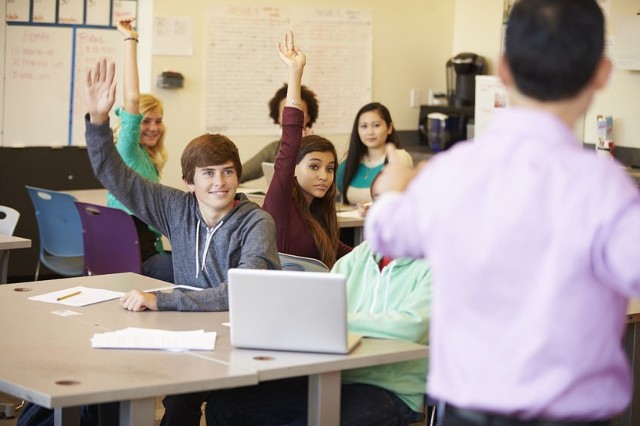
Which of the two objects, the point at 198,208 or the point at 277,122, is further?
the point at 277,122

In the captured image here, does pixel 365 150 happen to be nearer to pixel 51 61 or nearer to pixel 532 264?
pixel 51 61

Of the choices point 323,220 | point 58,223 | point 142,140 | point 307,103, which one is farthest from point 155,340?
point 307,103

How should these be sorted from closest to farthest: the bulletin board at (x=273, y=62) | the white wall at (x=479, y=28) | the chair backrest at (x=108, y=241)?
the chair backrest at (x=108, y=241) → the bulletin board at (x=273, y=62) → the white wall at (x=479, y=28)

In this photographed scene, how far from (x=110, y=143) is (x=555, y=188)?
2016 millimetres

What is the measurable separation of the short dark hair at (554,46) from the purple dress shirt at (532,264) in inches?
2.0

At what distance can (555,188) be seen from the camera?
5.09 feet

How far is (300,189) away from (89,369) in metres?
1.63

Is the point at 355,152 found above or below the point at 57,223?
above

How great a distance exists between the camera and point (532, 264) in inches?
61.6

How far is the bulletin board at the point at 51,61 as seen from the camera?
6.46 meters

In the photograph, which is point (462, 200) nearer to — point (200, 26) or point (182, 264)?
point (182, 264)

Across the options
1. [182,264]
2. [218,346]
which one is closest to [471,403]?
[218,346]

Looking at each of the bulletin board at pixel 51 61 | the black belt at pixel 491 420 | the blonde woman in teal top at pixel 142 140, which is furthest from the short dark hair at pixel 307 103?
the black belt at pixel 491 420

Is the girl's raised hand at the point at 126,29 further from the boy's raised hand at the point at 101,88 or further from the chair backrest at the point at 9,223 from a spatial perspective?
the chair backrest at the point at 9,223
